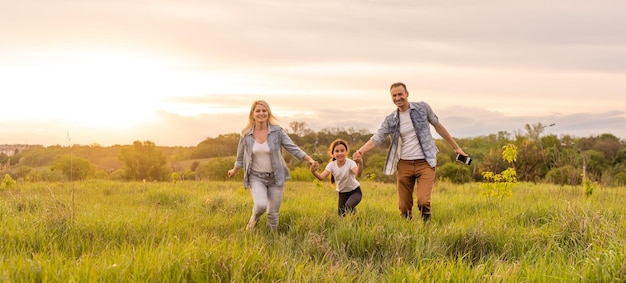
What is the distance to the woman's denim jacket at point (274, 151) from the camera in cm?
674

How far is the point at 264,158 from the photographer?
677 cm

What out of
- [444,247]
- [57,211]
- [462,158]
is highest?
[462,158]

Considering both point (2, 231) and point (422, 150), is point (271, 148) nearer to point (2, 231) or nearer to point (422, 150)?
point (422, 150)

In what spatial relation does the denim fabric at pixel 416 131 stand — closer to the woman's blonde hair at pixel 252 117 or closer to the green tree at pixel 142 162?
the woman's blonde hair at pixel 252 117

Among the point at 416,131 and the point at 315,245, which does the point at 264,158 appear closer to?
the point at 315,245

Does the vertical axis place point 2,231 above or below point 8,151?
below

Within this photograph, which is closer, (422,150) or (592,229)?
(592,229)

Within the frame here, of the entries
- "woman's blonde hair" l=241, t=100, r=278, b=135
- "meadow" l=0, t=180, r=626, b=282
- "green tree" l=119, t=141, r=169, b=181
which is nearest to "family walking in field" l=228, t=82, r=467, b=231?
"woman's blonde hair" l=241, t=100, r=278, b=135

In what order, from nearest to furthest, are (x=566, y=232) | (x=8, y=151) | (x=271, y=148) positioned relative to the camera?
(x=566, y=232) < (x=271, y=148) < (x=8, y=151)

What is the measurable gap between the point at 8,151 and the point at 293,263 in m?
10.2

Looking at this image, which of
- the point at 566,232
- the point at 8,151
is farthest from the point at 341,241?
the point at 8,151

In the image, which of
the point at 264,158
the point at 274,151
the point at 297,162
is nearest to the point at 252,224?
the point at 264,158

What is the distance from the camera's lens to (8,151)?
1138 centimetres

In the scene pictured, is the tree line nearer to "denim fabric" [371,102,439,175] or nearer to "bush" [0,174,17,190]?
"bush" [0,174,17,190]
